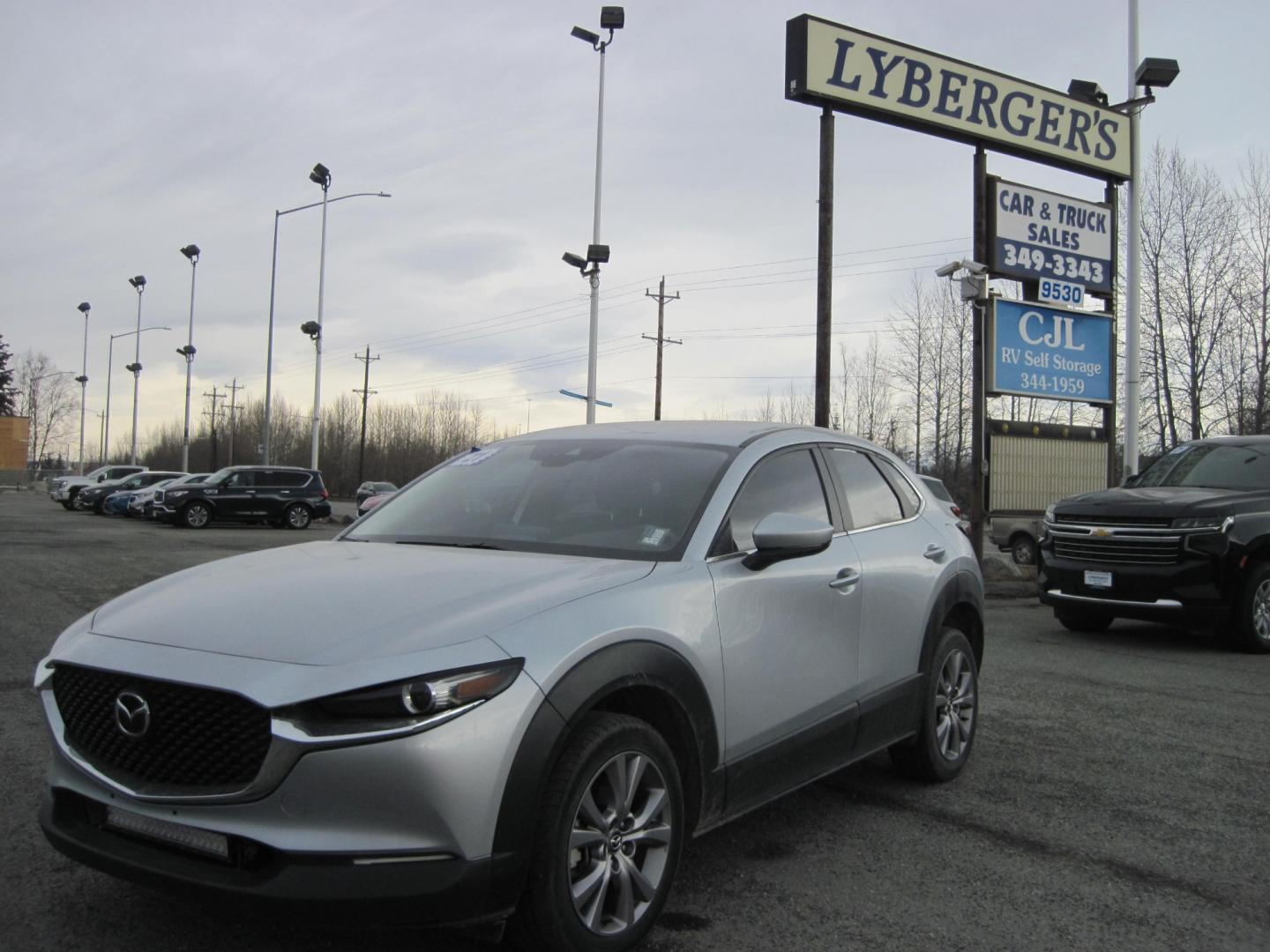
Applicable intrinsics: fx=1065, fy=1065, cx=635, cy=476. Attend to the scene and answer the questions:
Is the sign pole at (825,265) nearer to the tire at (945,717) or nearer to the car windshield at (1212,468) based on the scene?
the car windshield at (1212,468)

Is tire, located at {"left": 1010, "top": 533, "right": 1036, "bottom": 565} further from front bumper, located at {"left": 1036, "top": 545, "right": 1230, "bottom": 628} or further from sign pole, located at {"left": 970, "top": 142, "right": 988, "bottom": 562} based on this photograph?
front bumper, located at {"left": 1036, "top": 545, "right": 1230, "bottom": 628}

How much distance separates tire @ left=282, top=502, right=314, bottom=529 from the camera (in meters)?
31.6

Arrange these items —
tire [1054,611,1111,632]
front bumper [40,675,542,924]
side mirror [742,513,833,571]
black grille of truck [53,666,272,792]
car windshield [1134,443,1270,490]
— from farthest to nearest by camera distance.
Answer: tire [1054,611,1111,632]
car windshield [1134,443,1270,490]
side mirror [742,513,833,571]
black grille of truck [53,666,272,792]
front bumper [40,675,542,924]

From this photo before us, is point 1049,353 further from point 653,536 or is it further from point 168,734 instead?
point 168,734

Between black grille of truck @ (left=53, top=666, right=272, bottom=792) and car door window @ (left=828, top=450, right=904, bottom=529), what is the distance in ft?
9.12

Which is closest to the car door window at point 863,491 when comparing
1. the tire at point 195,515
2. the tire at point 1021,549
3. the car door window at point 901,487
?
the car door window at point 901,487

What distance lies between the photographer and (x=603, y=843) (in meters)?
2.99

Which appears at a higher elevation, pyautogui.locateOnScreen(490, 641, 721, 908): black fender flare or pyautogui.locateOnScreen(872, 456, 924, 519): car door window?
pyautogui.locateOnScreen(872, 456, 924, 519): car door window

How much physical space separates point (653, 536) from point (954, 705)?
7.47ft

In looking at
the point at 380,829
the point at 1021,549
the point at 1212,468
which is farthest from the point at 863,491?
the point at 1021,549

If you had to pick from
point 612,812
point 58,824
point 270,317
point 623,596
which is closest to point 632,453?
point 623,596

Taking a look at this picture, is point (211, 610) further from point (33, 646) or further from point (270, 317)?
point (270, 317)

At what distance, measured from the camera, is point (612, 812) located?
9.95ft

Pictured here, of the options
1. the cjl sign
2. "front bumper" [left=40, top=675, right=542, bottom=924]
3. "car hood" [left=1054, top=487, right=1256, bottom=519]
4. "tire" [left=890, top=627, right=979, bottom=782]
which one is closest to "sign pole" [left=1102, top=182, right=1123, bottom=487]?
the cjl sign
